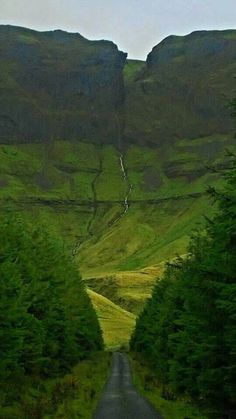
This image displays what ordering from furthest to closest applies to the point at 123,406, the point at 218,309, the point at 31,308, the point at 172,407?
the point at 31,308, the point at 123,406, the point at 172,407, the point at 218,309

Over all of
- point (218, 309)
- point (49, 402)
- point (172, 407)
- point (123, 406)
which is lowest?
point (123, 406)

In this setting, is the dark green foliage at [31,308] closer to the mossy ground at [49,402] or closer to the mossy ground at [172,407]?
the mossy ground at [49,402]

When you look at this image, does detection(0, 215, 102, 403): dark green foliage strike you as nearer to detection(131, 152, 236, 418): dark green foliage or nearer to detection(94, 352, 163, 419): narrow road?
detection(94, 352, 163, 419): narrow road

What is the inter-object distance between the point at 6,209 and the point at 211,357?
35031 millimetres

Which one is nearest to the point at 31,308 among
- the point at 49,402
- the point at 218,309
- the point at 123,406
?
the point at 123,406

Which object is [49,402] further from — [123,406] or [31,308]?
[31,308]

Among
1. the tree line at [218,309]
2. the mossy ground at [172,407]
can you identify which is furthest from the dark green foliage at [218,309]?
the mossy ground at [172,407]

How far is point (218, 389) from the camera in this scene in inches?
905

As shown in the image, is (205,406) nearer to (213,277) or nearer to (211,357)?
(211,357)

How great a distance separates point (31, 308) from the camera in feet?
154

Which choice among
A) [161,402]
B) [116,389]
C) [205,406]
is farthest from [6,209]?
[205,406]

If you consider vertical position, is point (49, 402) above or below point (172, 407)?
above

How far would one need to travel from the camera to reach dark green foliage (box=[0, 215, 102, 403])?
33.0 metres

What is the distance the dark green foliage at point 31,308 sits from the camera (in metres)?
33.0
